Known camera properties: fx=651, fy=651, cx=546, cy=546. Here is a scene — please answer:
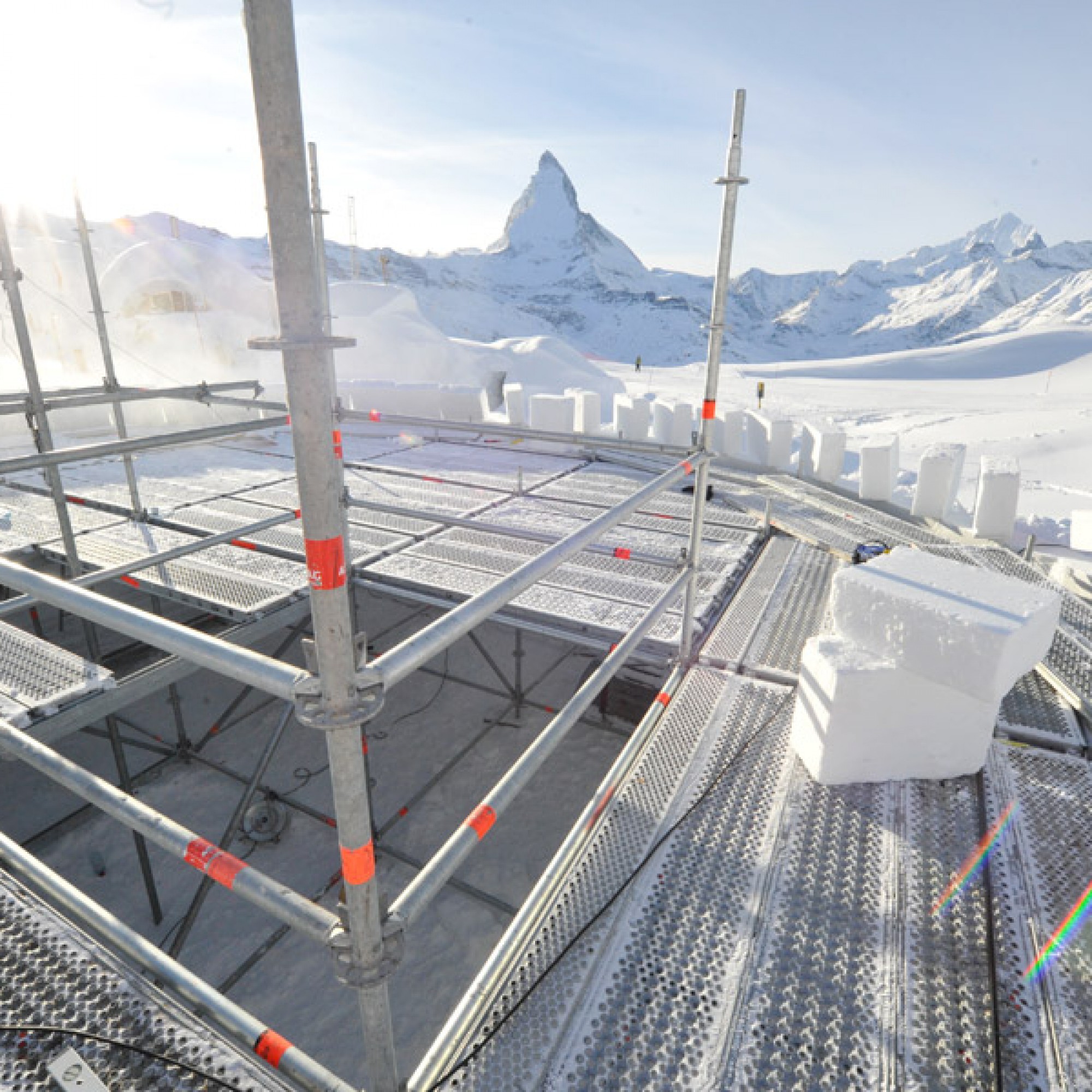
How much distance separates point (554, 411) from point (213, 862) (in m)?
10.5

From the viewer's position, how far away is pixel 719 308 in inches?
127

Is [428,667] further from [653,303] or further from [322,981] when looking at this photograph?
[653,303]

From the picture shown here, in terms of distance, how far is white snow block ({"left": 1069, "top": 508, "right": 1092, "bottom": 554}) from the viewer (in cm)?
702

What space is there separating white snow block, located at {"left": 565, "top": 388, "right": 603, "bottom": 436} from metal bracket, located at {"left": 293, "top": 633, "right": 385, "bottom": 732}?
9.82 meters

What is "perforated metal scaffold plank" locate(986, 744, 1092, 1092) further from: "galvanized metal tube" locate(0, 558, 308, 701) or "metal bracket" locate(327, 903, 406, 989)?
"galvanized metal tube" locate(0, 558, 308, 701)

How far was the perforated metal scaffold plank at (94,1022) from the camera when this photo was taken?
171 centimetres

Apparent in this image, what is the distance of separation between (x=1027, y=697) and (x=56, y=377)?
3160 cm

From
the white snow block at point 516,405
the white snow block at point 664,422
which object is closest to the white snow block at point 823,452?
the white snow block at point 664,422

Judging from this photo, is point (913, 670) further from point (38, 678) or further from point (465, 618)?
point (38, 678)

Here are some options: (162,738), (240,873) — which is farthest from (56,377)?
(240,873)

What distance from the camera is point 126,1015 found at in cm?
187

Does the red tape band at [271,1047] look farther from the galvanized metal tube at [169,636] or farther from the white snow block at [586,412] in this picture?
the white snow block at [586,412]

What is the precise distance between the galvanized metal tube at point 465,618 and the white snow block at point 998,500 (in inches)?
252

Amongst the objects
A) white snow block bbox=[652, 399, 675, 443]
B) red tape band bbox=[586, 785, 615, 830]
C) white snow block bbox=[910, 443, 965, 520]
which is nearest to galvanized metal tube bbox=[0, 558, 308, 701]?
red tape band bbox=[586, 785, 615, 830]
